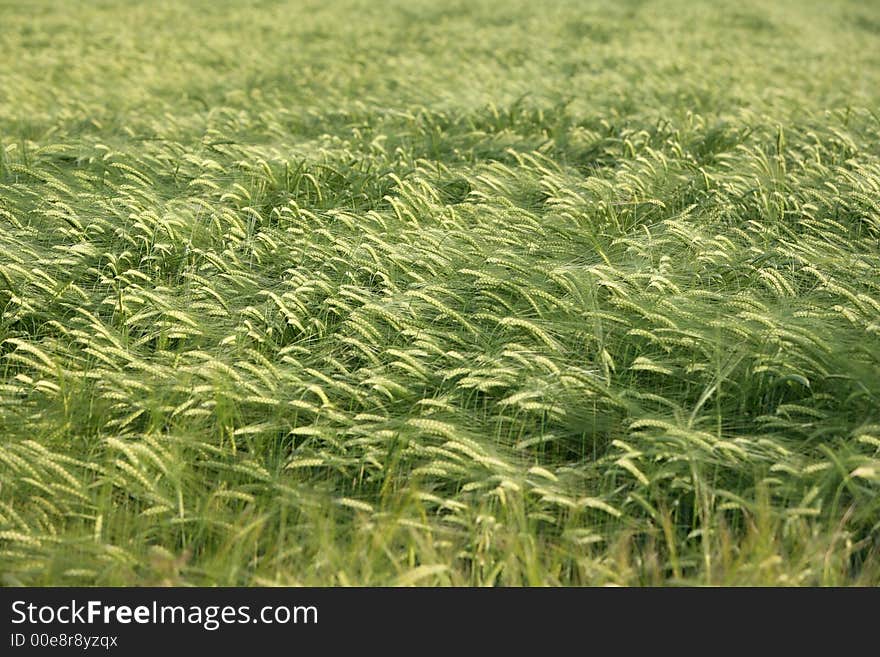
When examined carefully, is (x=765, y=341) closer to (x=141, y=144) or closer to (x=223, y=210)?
(x=223, y=210)

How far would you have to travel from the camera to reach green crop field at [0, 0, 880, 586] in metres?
2.14

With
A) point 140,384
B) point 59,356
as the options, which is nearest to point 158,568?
point 140,384

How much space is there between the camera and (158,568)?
2.00 metres

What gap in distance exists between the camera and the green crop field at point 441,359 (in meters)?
2.14

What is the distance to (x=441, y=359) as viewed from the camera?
2.78m

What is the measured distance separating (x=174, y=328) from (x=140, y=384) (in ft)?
1.27

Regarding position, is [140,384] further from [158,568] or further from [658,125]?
[658,125]

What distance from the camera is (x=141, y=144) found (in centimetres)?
497

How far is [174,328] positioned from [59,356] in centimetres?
39

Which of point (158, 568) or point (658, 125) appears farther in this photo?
point (658, 125)
